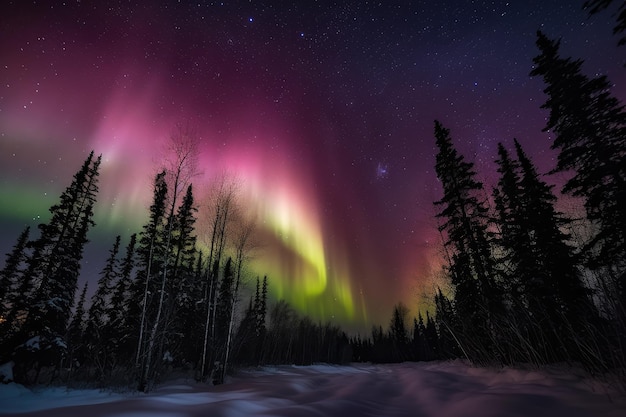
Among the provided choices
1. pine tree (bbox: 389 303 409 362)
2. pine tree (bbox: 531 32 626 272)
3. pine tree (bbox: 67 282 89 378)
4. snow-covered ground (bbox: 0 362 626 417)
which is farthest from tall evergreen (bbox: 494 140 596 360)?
pine tree (bbox: 389 303 409 362)

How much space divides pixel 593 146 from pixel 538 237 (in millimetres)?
7492

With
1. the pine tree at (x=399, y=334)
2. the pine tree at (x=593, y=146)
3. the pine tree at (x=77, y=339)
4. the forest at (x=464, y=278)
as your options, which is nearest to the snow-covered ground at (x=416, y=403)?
the forest at (x=464, y=278)

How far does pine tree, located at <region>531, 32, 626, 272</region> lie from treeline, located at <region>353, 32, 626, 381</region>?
0.04 meters

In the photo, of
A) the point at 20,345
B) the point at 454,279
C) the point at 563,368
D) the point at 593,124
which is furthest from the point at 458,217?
the point at 20,345

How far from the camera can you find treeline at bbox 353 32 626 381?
8.66 metres

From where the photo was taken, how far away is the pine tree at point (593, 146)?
12.3 m

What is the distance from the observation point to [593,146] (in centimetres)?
1305

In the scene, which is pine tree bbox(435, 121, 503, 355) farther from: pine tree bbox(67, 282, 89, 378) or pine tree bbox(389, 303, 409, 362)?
pine tree bbox(389, 303, 409, 362)

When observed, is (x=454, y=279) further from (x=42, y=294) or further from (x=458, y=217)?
(x=42, y=294)

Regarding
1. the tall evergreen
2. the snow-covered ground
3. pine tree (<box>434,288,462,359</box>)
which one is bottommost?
the snow-covered ground

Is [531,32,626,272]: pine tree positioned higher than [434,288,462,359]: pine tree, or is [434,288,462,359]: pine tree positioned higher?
[531,32,626,272]: pine tree

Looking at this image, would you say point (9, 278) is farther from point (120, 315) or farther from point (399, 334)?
point (399, 334)

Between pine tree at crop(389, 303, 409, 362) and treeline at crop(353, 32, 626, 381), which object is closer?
treeline at crop(353, 32, 626, 381)

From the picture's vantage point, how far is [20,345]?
1583 cm
